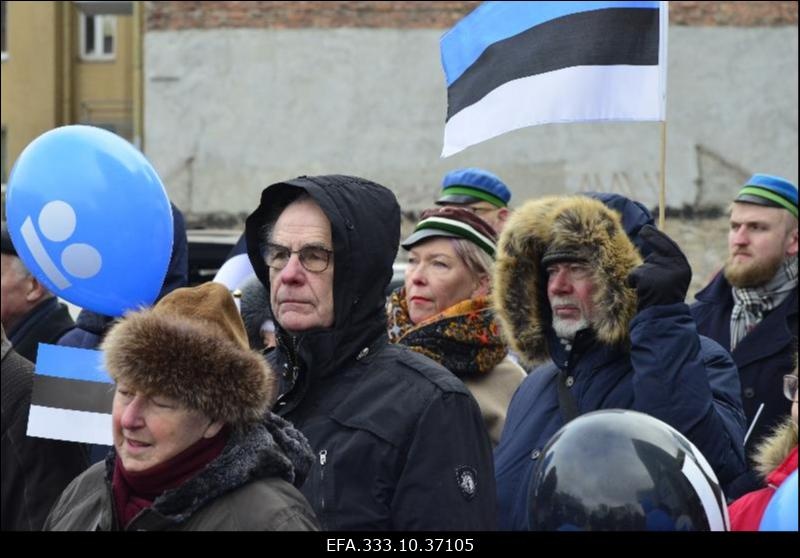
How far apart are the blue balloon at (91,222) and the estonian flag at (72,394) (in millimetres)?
231

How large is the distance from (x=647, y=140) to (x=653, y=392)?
53.5 ft

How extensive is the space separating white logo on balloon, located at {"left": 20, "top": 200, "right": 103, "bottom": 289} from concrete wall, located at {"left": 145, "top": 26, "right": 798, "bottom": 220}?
15538mm

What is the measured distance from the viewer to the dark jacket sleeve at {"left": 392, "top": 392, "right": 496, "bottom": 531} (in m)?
3.62

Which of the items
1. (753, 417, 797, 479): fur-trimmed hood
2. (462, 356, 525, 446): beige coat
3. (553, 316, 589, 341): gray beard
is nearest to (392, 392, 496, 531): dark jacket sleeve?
(753, 417, 797, 479): fur-trimmed hood

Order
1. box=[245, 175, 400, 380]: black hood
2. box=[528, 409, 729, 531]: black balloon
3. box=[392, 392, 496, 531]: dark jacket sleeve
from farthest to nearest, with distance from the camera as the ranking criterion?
box=[245, 175, 400, 380]: black hood < box=[392, 392, 496, 531]: dark jacket sleeve < box=[528, 409, 729, 531]: black balloon

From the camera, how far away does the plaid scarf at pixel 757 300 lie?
6371mm

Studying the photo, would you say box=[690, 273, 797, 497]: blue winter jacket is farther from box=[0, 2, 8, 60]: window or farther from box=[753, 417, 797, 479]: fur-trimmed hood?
box=[0, 2, 8, 60]: window

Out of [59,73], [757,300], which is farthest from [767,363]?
[59,73]

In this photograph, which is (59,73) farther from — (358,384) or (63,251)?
(358,384)

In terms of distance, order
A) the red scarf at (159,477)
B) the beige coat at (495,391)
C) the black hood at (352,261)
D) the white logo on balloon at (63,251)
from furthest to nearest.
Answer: the beige coat at (495,391), the white logo on balloon at (63,251), the black hood at (352,261), the red scarf at (159,477)

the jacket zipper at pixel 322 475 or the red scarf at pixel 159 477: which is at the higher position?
the red scarf at pixel 159 477

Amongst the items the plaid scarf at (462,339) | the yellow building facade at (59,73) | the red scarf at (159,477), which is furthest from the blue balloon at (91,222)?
the yellow building facade at (59,73)

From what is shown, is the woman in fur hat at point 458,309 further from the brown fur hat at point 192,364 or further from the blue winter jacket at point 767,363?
the brown fur hat at point 192,364

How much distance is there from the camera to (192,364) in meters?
3.27
